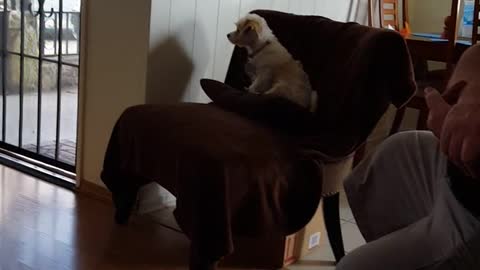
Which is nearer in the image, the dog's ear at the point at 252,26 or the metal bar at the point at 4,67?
the dog's ear at the point at 252,26

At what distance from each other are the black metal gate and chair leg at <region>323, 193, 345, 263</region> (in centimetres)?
122

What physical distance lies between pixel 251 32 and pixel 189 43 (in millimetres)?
354

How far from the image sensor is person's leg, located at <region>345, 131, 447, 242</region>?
1.16 m

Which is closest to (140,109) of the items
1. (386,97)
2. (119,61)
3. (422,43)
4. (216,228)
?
(119,61)

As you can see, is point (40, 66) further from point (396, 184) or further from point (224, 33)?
point (396, 184)

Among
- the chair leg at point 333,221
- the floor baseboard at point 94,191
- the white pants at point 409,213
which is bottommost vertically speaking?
the floor baseboard at point 94,191

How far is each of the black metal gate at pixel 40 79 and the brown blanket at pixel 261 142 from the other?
815 millimetres

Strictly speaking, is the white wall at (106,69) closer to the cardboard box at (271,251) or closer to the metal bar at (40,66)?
the metal bar at (40,66)

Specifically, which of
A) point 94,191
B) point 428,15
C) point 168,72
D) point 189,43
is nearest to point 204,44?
point 189,43

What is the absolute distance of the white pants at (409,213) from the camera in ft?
3.07

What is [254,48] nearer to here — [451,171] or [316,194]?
[316,194]

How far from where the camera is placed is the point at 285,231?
1.79 metres

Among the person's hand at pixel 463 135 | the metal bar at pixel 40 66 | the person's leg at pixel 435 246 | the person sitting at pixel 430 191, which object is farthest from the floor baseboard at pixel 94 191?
the person's hand at pixel 463 135

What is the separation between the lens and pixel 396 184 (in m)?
1.20
